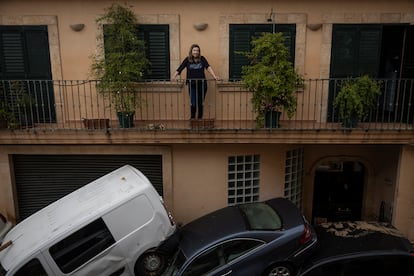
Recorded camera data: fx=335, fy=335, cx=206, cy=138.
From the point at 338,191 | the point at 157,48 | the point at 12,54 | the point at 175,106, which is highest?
the point at 157,48

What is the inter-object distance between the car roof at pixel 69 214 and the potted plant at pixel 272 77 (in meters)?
3.22

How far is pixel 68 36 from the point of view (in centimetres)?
883

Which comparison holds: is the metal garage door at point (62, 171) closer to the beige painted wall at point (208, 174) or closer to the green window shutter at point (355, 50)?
the beige painted wall at point (208, 174)

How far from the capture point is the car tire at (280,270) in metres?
6.06

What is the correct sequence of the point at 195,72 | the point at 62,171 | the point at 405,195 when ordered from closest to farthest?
the point at 195,72 < the point at 405,195 < the point at 62,171

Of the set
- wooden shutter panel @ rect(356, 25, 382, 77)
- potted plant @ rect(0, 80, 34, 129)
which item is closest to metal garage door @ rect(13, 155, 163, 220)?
potted plant @ rect(0, 80, 34, 129)

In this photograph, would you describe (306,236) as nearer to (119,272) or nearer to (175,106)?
(119,272)

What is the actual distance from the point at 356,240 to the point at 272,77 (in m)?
3.78

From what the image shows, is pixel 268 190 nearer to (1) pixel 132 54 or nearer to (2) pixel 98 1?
(1) pixel 132 54

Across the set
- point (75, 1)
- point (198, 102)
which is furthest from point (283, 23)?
point (75, 1)

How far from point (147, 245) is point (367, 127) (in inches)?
232

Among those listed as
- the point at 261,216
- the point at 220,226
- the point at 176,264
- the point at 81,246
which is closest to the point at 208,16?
the point at 261,216

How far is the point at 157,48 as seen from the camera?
28.9 ft

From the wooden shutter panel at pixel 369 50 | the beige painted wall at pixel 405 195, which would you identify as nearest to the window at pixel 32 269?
the beige painted wall at pixel 405 195
